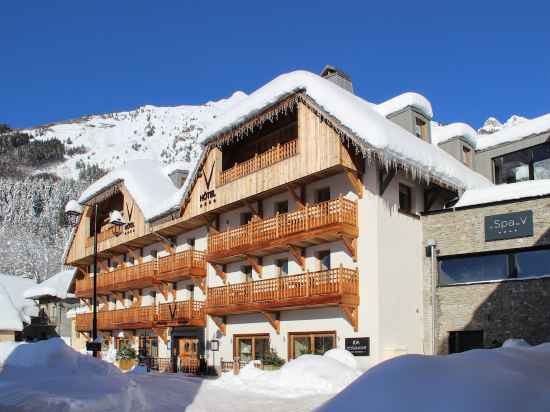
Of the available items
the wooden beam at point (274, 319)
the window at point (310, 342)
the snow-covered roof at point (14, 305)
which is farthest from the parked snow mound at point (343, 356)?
the snow-covered roof at point (14, 305)

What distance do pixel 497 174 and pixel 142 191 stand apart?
19.1 metres

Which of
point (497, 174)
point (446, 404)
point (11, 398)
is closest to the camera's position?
point (446, 404)

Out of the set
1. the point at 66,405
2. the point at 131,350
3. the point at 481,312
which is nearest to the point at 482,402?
the point at 66,405

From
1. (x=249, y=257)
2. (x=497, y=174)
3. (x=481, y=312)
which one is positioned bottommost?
(x=481, y=312)

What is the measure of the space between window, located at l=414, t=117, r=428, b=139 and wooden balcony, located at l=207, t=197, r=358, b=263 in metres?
6.19

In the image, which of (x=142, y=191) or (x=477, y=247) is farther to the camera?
(x=142, y=191)

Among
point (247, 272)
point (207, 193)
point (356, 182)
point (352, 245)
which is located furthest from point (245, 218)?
point (356, 182)

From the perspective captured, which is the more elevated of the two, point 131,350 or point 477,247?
point 477,247

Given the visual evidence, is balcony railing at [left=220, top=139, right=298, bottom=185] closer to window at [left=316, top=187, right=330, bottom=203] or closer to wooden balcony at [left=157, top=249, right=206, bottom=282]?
window at [left=316, top=187, right=330, bottom=203]

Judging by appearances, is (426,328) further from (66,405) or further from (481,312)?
(66,405)

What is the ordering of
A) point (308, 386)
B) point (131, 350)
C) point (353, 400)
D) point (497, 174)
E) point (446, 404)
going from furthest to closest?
point (131, 350)
point (497, 174)
point (308, 386)
point (353, 400)
point (446, 404)

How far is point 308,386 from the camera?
17.5 metres

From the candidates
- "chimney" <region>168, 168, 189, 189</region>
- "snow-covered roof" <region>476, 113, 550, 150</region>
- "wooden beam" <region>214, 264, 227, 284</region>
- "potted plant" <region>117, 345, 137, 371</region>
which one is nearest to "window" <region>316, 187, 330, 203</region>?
"wooden beam" <region>214, 264, 227, 284</region>

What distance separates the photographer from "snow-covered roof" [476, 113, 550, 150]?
26.9 metres
